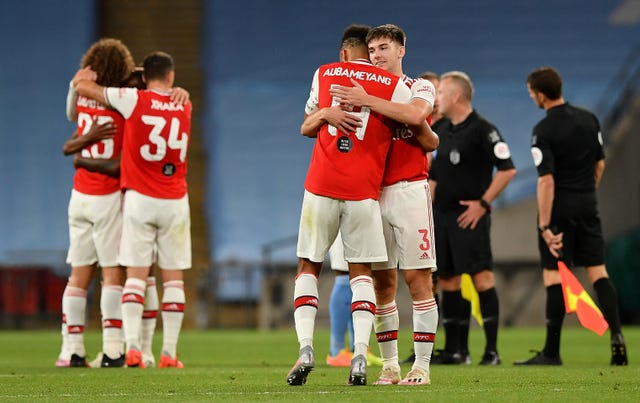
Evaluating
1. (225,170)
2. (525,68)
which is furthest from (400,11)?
(225,170)

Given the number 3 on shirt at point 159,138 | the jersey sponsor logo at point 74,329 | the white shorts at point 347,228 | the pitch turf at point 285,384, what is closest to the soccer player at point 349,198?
the white shorts at point 347,228

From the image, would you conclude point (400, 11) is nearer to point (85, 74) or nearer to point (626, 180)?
point (626, 180)

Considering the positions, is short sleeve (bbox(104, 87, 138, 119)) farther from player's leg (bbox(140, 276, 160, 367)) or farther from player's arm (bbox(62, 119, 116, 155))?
player's leg (bbox(140, 276, 160, 367))

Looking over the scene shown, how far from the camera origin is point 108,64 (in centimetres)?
680

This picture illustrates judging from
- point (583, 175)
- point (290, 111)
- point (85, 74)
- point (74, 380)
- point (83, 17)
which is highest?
point (83, 17)

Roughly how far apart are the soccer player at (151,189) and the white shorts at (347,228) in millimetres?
1898

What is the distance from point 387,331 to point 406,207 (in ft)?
1.98

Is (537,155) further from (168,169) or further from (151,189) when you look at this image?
(151,189)

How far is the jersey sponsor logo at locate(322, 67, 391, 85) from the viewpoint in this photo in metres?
4.93

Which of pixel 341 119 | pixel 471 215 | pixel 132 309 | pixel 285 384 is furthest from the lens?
pixel 471 215

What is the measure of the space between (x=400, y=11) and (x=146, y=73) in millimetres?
12322

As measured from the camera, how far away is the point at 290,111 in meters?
18.6

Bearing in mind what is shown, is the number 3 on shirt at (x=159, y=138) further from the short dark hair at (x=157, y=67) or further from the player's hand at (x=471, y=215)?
the player's hand at (x=471, y=215)

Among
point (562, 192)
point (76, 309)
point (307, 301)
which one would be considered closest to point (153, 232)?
point (76, 309)
